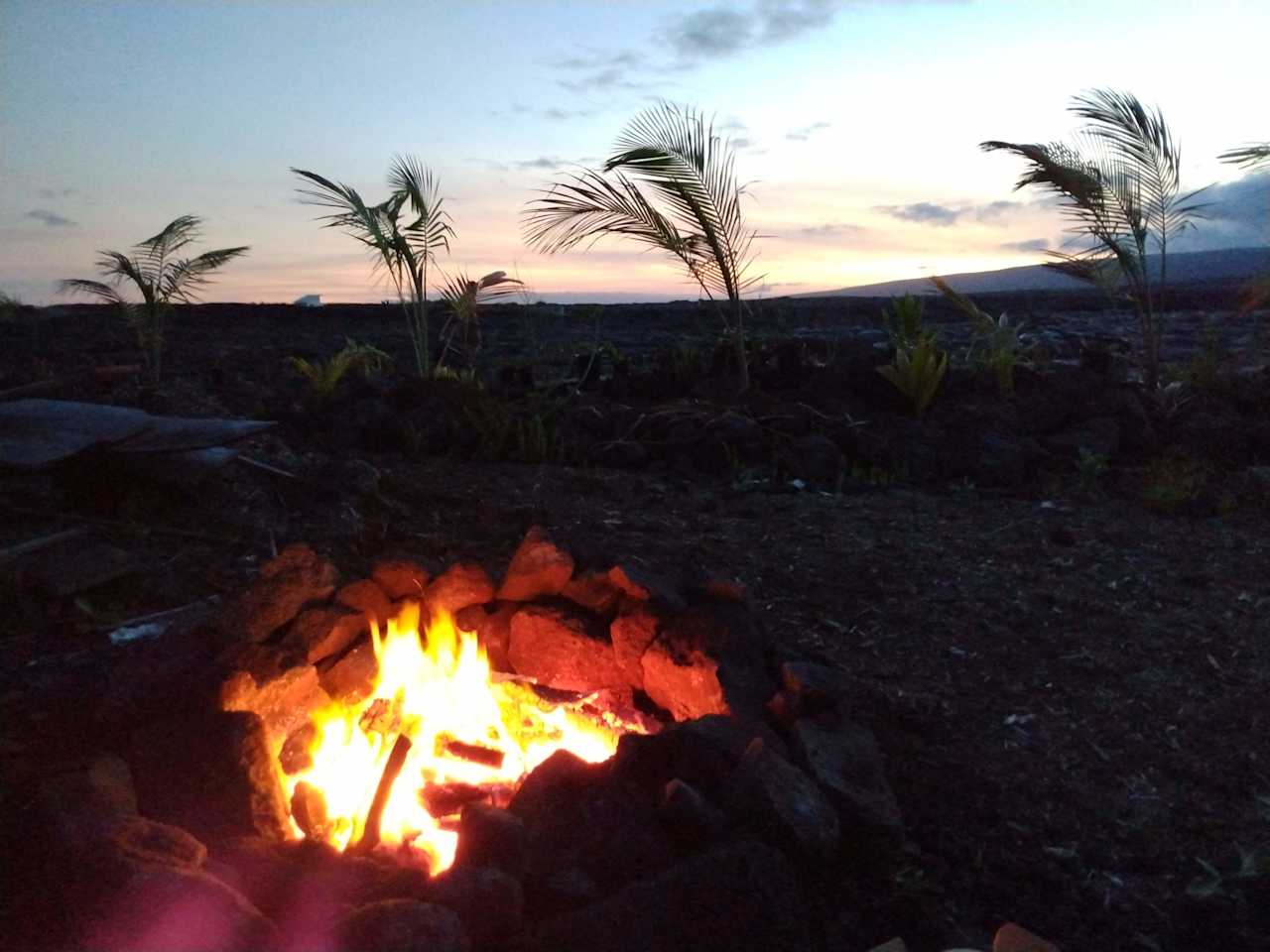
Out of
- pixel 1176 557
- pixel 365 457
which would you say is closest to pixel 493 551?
pixel 365 457

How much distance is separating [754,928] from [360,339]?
1555cm

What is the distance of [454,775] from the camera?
8.58 ft

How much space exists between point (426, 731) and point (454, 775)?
18 centimetres

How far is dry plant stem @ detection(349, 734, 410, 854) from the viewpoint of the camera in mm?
2283

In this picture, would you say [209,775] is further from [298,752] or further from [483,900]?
[483,900]

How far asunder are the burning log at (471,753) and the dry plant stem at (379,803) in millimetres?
288

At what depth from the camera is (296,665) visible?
2.63 meters

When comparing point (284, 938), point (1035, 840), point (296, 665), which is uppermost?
point (296, 665)

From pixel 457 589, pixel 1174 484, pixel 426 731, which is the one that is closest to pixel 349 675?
pixel 426 731

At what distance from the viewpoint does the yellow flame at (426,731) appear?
97.9 inches

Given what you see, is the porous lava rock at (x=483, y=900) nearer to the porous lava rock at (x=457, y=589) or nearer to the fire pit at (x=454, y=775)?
the fire pit at (x=454, y=775)

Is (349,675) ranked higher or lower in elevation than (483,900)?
higher

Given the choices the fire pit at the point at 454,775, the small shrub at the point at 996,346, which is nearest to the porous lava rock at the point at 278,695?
the fire pit at the point at 454,775

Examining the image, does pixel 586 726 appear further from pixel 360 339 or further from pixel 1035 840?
pixel 360 339
